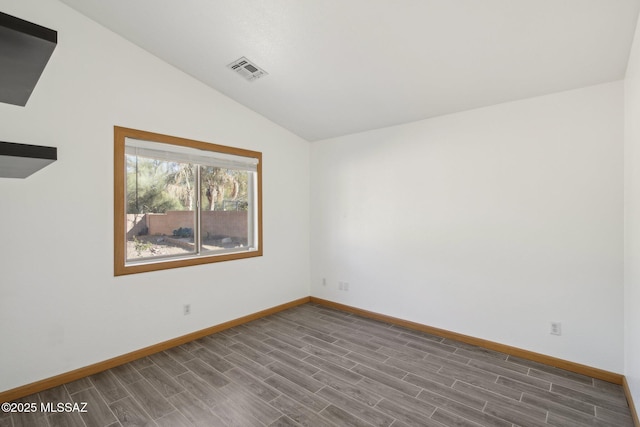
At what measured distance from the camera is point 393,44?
2482 mm

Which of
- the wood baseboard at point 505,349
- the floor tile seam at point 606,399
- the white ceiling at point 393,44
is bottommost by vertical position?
the floor tile seam at point 606,399

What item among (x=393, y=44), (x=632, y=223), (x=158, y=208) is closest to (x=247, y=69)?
(x=393, y=44)

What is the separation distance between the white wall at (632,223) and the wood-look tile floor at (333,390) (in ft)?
1.24

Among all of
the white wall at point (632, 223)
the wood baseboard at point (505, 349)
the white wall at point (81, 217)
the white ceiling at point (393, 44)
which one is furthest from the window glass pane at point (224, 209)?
the white wall at point (632, 223)

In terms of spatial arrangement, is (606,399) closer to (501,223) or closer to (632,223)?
(632,223)

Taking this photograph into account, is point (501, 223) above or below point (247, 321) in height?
above

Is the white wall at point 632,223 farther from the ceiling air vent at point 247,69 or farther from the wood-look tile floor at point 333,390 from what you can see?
the ceiling air vent at point 247,69

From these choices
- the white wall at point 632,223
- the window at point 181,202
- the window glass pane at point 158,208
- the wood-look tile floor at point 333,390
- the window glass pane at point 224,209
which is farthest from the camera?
the window glass pane at point 224,209

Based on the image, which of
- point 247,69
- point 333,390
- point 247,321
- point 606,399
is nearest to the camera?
point 606,399

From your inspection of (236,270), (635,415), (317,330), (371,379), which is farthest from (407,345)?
(236,270)

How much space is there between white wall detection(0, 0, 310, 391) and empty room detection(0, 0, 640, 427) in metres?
0.02

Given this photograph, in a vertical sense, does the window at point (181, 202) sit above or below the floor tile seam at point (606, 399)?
above

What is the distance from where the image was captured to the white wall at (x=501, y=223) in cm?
258

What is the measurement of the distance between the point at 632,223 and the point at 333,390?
251cm
